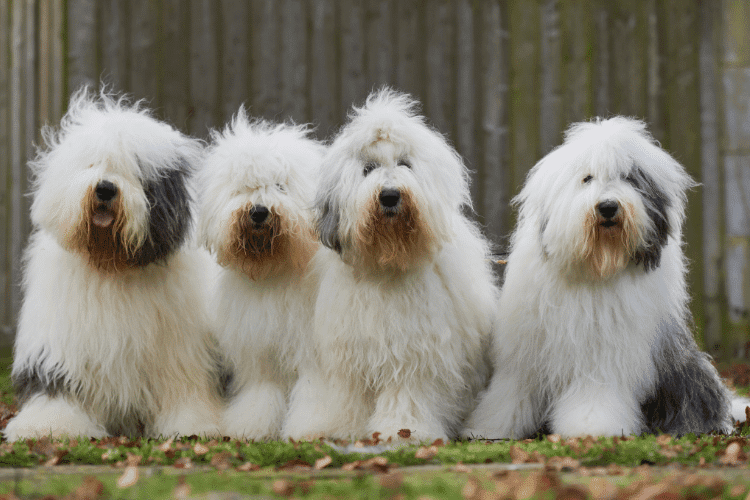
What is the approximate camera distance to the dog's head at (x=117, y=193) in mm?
3760

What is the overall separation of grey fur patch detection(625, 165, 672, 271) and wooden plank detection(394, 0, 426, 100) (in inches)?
126

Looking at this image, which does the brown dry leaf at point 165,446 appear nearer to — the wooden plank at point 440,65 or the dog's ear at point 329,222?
the dog's ear at point 329,222

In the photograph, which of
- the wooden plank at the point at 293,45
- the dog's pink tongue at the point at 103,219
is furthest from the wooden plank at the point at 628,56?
the dog's pink tongue at the point at 103,219

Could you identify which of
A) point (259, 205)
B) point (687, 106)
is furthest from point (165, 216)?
point (687, 106)

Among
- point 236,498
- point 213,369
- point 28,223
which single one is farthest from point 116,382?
point 28,223

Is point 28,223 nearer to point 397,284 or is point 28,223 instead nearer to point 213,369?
point 213,369

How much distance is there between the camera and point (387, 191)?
363cm

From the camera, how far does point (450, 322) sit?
3.88 meters

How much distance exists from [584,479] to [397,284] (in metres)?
1.50

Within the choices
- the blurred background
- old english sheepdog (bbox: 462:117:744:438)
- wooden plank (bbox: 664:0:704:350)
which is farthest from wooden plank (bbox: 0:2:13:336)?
wooden plank (bbox: 664:0:704:350)

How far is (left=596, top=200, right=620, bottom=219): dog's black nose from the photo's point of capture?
357 centimetres

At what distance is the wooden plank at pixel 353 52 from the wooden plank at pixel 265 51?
56 cm

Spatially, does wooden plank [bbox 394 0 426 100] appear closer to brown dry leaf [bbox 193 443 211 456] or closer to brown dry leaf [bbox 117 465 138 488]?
brown dry leaf [bbox 193 443 211 456]

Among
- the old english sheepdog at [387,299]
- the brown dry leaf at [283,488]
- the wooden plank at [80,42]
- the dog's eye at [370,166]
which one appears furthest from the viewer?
the wooden plank at [80,42]
